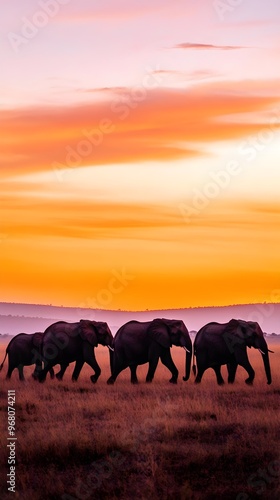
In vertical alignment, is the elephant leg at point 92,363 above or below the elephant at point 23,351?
below

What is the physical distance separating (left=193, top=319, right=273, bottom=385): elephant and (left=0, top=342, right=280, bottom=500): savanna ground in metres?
4.32

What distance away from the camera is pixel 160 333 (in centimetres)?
3141

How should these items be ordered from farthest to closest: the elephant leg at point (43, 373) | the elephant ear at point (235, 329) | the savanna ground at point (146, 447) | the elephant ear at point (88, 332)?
the elephant ear at point (88, 332) < the elephant leg at point (43, 373) < the elephant ear at point (235, 329) < the savanna ground at point (146, 447)

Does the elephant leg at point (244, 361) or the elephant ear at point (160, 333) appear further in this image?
the elephant ear at point (160, 333)

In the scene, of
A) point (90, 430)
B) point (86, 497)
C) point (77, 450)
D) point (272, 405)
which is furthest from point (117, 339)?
point (86, 497)

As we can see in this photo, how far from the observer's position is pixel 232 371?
30969 millimetres

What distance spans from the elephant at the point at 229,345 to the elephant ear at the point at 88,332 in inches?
136

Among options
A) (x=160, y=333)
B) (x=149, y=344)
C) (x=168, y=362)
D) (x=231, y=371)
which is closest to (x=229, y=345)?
(x=231, y=371)

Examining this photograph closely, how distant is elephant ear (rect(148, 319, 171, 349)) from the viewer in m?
31.3

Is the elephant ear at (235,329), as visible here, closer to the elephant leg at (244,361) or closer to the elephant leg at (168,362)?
the elephant leg at (244,361)

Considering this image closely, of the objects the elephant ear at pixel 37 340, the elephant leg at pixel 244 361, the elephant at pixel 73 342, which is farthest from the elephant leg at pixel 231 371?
the elephant ear at pixel 37 340

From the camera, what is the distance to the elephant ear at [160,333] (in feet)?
103

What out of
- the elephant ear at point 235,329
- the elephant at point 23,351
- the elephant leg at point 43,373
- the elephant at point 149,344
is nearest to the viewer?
the elephant ear at point 235,329

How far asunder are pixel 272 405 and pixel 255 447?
640 cm
